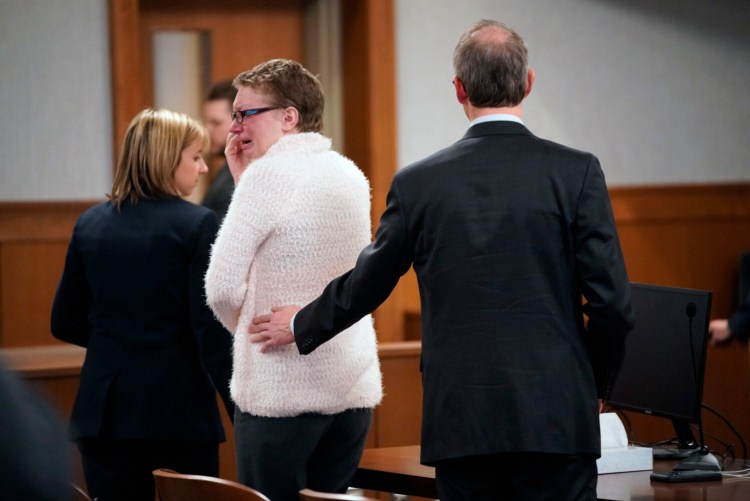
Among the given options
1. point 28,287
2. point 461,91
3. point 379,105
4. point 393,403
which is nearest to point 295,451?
point 461,91

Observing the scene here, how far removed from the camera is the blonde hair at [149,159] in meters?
3.25

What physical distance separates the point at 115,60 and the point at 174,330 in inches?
92.3

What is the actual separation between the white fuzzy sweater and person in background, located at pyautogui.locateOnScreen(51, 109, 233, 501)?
18.4 inches

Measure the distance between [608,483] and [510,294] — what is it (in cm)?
70

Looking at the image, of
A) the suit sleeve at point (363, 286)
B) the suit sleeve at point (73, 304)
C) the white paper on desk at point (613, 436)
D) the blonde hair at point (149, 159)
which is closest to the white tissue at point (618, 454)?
the white paper on desk at point (613, 436)

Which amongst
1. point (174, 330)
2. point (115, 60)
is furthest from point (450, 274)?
point (115, 60)

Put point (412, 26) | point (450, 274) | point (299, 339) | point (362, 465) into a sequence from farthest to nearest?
point (412, 26), point (362, 465), point (299, 339), point (450, 274)

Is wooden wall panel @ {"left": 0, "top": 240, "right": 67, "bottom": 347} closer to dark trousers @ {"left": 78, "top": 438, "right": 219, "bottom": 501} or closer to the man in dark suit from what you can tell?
dark trousers @ {"left": 78, "top": 438, "right": 219, "bottom": 501}

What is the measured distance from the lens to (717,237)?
20.9ft

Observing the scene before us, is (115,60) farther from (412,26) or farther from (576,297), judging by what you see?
(576,297)

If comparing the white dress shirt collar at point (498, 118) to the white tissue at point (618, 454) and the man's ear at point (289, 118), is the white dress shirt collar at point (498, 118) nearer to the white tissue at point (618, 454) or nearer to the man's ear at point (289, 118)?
the man's ear at point (289, 118)

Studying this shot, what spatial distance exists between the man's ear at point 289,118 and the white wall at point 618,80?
303cm

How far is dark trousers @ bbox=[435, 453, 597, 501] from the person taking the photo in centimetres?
235

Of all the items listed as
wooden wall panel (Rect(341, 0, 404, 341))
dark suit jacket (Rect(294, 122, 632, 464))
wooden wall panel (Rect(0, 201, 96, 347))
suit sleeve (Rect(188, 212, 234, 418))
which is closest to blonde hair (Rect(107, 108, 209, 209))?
suit sleeve (Rect(188, 212, 234, 418))
